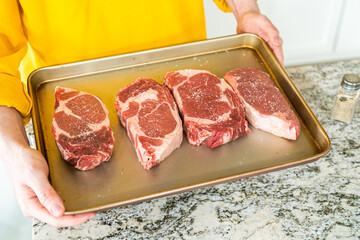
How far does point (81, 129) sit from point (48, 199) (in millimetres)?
321

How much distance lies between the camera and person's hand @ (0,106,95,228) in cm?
104

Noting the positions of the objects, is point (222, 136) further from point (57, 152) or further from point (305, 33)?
point (305, 33)

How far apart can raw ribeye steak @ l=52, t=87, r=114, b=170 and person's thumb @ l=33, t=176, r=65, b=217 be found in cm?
19

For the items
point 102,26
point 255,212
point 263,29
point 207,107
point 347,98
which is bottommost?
point 255,212

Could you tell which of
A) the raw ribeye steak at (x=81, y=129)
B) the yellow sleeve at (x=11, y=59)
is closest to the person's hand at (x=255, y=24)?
the raw ribeye steak at (x=81, y=129)

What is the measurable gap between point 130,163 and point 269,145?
1.55 ft

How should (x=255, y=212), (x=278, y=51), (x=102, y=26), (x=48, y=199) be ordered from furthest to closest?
(x=278, y=51), (x=102, y=26), (x=255, y=212), (x=48, y=199)

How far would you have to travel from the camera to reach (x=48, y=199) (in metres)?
1.03

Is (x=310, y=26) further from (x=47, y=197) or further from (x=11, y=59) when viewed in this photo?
(x=47, y=197)

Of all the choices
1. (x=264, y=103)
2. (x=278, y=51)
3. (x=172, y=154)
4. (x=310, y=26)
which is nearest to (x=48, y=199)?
(x=172, y=154)

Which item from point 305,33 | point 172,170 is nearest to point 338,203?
point 172,170

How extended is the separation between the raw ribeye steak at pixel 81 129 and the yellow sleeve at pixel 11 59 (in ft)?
0.39

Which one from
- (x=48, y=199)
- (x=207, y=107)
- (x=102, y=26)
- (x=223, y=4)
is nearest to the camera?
(x=48, y=199)

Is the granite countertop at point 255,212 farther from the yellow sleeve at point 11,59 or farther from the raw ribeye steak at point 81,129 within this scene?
the yellow sleeve at point 11,59
